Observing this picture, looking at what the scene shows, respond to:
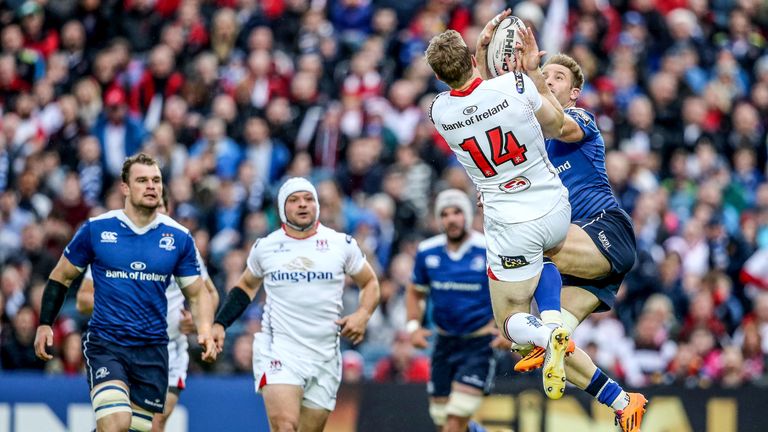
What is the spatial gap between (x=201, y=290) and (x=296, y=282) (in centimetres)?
91

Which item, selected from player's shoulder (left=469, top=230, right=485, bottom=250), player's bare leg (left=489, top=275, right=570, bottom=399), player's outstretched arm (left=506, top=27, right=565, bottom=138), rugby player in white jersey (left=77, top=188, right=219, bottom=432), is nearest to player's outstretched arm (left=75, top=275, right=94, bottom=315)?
rugby player in white jersey (left=77, top=188, right=219, bottom=432)

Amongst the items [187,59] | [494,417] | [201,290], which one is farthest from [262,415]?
[187,59]

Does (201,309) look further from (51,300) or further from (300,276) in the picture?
(51,300)

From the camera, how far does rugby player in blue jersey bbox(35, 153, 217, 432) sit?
499 inches

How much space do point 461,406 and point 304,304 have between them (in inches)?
94.5

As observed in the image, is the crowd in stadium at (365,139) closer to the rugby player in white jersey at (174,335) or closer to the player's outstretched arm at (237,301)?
the rugby player in white jersey at (174,335)

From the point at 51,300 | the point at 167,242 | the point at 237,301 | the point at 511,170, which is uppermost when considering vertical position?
the point at 511,170

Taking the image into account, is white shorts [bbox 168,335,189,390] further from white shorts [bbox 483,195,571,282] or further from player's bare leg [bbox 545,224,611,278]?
player's bare leg [bbox 545,224,611,278]

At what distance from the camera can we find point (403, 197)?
19453mm

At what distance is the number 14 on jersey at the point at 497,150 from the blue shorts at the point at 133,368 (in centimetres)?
358

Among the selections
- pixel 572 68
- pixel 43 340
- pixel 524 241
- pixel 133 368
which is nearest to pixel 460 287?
pixel 572 68

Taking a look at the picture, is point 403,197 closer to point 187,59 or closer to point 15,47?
point 187,59

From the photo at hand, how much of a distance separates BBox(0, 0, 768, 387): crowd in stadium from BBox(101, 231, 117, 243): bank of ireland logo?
4.48 meters

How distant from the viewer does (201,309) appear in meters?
12.9
